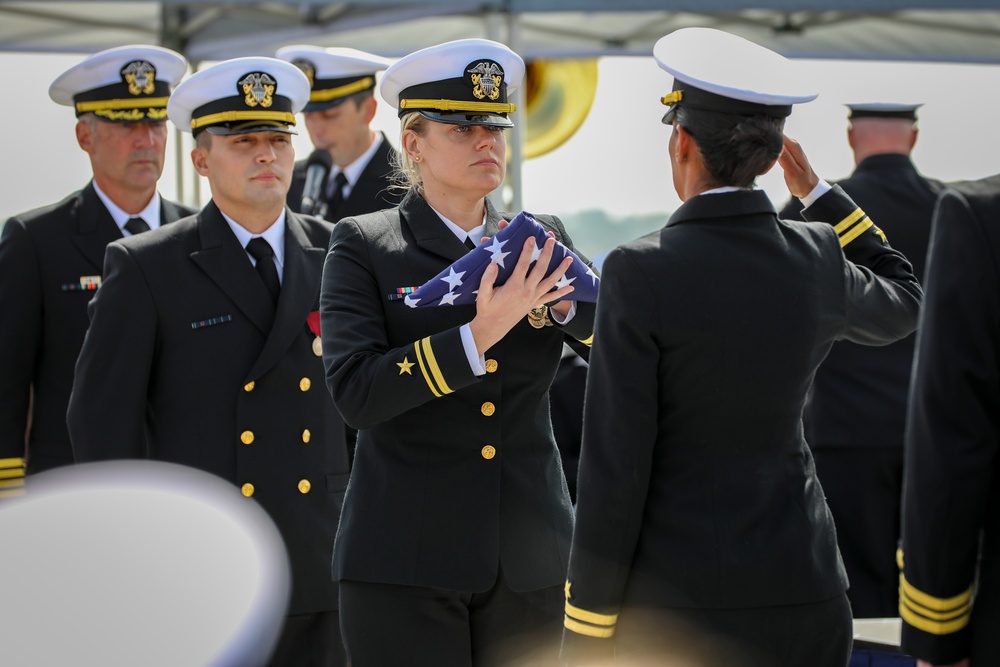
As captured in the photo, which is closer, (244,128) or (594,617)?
(594,617)

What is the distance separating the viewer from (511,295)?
7.97ft

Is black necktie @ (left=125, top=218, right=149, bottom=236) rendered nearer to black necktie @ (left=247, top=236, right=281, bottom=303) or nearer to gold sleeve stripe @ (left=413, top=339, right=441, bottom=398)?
black necktie @ (left=247, top=236, right=281, bottom=303)

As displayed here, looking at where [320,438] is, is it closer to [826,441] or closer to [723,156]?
[723,156]

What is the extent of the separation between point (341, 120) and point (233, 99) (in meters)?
1.87

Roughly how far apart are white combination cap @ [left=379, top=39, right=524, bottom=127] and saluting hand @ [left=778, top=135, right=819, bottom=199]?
62 cm

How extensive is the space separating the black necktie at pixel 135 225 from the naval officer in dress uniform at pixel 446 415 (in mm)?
1706

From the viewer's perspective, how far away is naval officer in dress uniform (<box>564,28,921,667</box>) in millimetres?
2107

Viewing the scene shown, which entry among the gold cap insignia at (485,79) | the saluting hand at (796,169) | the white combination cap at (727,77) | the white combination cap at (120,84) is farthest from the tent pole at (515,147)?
the white combination cap at (727,77)

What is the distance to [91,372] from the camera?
322cm

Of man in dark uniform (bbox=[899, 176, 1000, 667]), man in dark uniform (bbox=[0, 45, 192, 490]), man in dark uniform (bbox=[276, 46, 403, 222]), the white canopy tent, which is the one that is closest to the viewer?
man in dark uniform (bbox=[899, 176, 1000, 667])

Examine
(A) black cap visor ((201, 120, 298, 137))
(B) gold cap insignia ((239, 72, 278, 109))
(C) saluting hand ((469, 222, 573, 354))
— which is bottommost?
(C) saluting hand ((469, 222, 573, 354))

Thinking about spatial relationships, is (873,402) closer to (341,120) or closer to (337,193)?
(337,193)

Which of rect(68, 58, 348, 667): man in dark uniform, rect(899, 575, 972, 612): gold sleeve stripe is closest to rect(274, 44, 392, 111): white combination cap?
rect(68, 58, 348, 667): man in dark uniform

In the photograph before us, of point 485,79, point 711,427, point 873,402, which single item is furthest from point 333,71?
point 711,427
